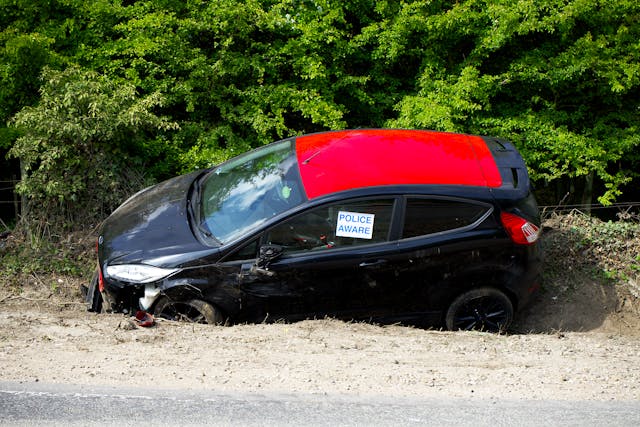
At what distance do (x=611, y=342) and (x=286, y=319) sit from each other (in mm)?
3006

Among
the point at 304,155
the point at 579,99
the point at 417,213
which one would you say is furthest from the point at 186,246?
the point at 579,99

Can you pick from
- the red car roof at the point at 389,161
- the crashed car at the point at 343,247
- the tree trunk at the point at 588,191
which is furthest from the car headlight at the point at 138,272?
the tree trunk at the point at 588,191

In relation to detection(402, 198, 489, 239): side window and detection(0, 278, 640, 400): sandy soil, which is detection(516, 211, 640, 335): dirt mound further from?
detection(402, 198, 489, 239): side window

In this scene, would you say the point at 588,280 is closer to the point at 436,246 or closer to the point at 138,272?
the point at 436,246

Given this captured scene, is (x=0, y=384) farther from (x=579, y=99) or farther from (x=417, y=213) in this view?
(x=579, y=99)

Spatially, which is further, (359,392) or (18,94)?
(18,94)

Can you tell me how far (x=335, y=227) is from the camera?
687cm

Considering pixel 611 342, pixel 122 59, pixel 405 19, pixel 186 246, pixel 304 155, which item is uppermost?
pixel 405 19

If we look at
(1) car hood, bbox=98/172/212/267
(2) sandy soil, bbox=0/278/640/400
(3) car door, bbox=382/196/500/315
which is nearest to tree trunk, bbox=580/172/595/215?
(2) sandy soil, bbox=0/278/640/400

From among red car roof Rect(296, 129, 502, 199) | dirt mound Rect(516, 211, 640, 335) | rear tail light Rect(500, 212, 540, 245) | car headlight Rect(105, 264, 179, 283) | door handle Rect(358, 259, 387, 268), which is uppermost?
red car roof Rect(296, 129, 502, 199)

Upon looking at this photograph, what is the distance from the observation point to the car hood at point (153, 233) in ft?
22.3

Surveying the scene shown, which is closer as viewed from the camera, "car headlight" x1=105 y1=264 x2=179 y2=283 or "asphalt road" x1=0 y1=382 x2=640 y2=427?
"asphalt road" x1=0 y1=382 x2=640 y2=427

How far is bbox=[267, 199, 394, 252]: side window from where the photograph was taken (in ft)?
22.3

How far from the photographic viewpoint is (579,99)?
10969 millimetres
